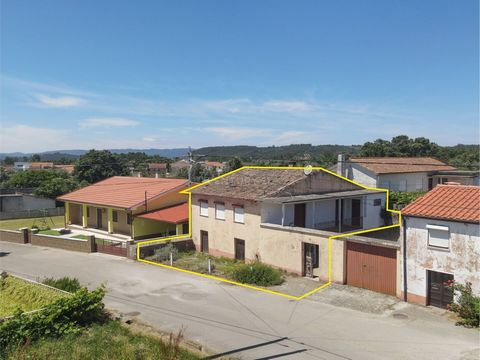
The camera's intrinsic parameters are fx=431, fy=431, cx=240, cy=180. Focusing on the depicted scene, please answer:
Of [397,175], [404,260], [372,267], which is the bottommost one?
[372,267]

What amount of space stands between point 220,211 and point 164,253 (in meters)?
4.18

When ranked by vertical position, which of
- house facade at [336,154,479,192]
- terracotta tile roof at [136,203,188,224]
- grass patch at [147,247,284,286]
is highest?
house facade at [336,154,479,192]

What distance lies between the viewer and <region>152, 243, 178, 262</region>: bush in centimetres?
2544

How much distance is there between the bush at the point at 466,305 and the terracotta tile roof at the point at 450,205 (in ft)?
7.82

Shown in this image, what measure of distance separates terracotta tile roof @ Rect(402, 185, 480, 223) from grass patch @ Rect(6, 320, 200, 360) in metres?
10.0

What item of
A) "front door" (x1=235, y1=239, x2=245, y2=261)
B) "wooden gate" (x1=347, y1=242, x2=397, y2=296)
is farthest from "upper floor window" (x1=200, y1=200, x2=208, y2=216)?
"wooden gate" (x1=347, y1=242, x2=397, y2=296)

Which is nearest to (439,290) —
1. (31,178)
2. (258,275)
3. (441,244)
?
(441,244)

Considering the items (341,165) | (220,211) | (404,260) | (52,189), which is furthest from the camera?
(52,189)

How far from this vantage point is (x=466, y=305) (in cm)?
1473

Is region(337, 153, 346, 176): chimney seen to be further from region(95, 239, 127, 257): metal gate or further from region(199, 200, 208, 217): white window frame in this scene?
region(95, 239, 127, 257): metal gate

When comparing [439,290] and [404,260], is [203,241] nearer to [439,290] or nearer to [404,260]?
[404,260]

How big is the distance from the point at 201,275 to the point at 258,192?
19.0 feet

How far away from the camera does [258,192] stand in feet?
81.3

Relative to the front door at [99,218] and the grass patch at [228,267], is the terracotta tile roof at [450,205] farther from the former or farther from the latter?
the front door at [99,218]
